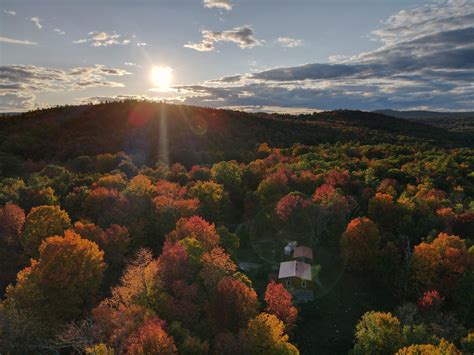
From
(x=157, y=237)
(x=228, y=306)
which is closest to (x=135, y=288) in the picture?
(x=228, y=306)

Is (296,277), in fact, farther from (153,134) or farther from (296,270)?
(153,134)

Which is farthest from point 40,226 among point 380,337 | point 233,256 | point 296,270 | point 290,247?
point 380,337

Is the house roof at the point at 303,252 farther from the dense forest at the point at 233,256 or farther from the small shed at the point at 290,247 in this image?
the dense forest at the point at 233,256

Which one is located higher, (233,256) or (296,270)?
(296,270)

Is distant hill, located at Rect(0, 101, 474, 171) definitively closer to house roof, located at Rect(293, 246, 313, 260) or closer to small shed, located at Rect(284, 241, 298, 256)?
small shed, located at Rect(284, 241, 298, 256)

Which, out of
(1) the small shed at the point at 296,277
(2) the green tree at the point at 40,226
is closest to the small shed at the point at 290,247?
(1) the small shed at the point at 296,277

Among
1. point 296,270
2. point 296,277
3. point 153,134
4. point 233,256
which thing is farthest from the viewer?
point 153,134
